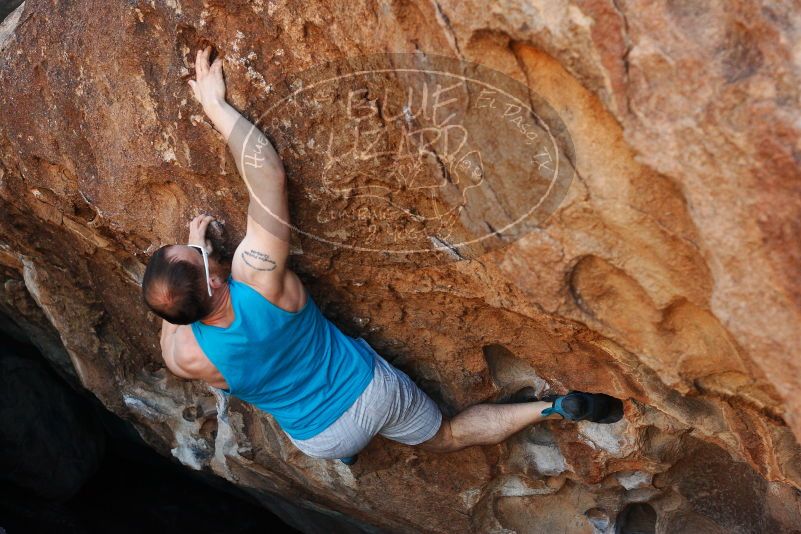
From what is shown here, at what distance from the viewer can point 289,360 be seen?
2484 mm

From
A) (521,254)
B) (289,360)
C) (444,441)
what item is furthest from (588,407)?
(289,360)

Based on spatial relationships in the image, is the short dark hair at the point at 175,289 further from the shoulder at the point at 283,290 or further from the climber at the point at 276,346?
the shoulder at the point at 283,290

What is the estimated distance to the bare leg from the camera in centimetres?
261

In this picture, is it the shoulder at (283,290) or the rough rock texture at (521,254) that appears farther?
the shoulder at (283,290)

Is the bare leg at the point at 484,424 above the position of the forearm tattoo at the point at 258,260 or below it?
below

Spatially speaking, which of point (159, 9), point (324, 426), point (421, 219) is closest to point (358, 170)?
point (421, 219)

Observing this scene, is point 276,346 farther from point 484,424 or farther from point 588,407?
point 588,407

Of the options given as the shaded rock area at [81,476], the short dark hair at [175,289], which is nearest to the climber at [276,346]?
the short dark hair at [175,289]

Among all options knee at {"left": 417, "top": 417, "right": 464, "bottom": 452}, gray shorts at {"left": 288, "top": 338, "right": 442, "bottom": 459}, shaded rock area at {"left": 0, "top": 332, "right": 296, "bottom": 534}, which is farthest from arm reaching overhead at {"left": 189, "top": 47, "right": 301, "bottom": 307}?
shaded rock area at {"left": 0, "top": 332, "right": 296, "bottom": 534}

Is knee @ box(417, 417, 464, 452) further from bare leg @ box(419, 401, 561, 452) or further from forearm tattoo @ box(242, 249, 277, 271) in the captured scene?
forearm tattoo @ box(242, 249, 277, 271)

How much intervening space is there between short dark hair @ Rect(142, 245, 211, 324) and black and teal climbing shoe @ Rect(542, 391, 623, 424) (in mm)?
1078

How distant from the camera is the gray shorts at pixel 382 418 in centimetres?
260

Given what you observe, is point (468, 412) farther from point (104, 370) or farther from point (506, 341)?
point (104, 370)

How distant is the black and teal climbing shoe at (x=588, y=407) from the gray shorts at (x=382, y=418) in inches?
16.0
